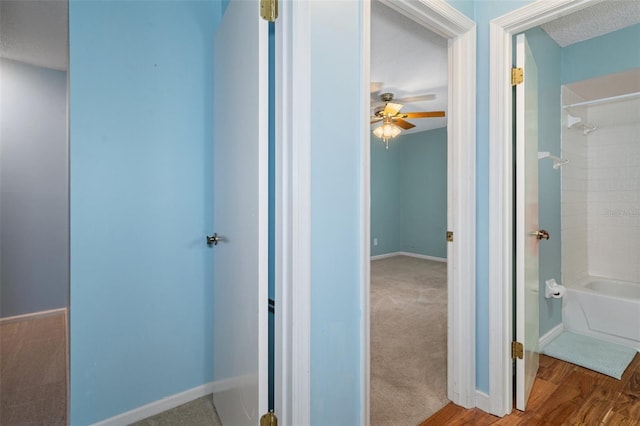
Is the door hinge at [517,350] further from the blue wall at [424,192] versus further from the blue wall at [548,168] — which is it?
the blue wall at [424,192]

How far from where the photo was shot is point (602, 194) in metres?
2.94

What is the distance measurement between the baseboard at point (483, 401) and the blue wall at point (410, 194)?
425 cm

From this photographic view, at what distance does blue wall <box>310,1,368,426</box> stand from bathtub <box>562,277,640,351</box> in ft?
7.95

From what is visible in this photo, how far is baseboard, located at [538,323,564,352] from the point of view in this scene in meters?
2.34

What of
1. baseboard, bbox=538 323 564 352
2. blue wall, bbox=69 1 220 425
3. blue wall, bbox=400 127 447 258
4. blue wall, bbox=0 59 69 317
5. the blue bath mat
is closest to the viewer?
blue wall, bbox=0 59 69 317

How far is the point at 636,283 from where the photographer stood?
2783 mm

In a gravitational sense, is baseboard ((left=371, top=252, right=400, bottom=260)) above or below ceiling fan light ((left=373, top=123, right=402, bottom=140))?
below

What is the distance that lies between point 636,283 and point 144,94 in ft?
13.6

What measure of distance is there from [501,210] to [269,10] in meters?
1.41

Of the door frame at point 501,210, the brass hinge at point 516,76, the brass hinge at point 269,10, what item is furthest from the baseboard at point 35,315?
the brass hinge at point 516,76

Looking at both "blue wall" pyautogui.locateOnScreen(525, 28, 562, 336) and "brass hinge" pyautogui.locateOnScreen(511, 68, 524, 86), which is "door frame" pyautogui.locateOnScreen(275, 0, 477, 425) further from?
"blue wall" pyautogui.locateOnScreen(525, 28, 562, 336)

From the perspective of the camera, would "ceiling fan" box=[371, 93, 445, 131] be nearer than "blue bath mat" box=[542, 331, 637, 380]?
No

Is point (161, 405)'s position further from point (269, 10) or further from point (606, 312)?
point (606, 312)

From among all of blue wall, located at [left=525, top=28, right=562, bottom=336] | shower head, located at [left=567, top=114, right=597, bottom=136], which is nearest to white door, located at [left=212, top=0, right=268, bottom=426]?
blue wall, located at [left=525, top=28, right=562, bottom=336]
